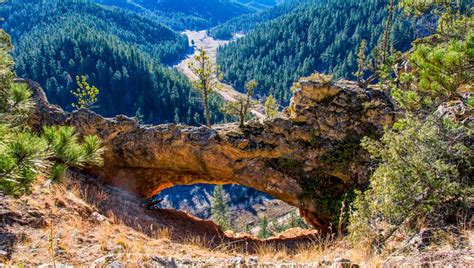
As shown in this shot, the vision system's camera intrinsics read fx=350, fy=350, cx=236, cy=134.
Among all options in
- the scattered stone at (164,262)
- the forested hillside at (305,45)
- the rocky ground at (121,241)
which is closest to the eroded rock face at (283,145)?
the rocky ground at (121,241)

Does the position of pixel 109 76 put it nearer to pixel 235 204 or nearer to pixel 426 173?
pixel 235 204

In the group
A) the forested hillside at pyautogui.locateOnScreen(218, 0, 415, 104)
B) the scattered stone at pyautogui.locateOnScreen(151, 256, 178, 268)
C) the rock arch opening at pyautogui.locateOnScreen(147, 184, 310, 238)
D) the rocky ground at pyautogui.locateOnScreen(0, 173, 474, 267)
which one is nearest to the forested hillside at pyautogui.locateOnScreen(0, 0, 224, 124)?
the rock arch opening at pyautogui.locateOnScreen(147, 184, 310, 238)

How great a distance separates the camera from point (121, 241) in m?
8.99

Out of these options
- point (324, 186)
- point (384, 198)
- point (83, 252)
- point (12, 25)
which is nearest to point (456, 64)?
point (384, 198)

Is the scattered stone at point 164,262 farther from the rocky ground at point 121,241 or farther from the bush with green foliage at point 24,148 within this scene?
the bush with green foliage at point 24,148

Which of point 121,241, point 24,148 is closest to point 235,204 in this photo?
point 121,241

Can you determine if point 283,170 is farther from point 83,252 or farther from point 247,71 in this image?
point 247,71

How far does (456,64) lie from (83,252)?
905 cm

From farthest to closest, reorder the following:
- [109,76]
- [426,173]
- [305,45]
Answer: [305,45]
[109,76]
[426,173]

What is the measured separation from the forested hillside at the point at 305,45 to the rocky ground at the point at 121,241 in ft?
350

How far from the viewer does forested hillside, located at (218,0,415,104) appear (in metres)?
134

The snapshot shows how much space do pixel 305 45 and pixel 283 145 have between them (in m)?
143

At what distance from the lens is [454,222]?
7.46 metres

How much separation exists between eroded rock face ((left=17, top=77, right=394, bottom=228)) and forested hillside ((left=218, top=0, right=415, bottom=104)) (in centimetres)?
10401
